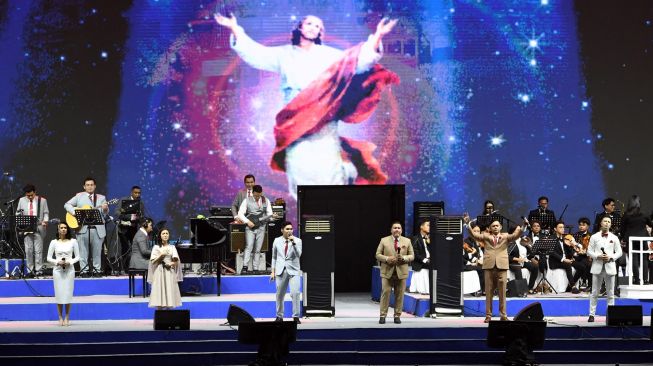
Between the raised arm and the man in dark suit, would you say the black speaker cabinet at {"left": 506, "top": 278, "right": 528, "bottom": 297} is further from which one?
the raised arm

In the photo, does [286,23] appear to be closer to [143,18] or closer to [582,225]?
[143,18]

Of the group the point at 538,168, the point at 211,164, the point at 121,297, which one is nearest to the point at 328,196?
the point at 211,164

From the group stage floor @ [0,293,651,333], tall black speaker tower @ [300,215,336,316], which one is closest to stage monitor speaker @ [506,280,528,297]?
stage floor @ [0,293,651,333]

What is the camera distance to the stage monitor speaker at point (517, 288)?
53.5 feet

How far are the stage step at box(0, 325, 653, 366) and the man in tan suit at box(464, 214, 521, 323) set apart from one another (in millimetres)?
1249

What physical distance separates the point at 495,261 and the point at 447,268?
1074 mm

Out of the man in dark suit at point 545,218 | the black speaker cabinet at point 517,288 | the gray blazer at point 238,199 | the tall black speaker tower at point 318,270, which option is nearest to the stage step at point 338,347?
the tall black speaker tower at point 318,270

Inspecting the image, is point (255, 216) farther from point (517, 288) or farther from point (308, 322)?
point (517, 288)

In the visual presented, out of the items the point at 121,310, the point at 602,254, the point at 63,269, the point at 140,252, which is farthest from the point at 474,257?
the point at 63,269

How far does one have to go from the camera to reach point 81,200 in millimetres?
17406

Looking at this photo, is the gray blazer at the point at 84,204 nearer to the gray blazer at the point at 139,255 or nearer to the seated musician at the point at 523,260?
the gray blazer at the point at 139,255

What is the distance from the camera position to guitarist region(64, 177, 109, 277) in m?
17.2

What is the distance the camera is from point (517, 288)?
53.6 feet

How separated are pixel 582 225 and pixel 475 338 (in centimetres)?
466
